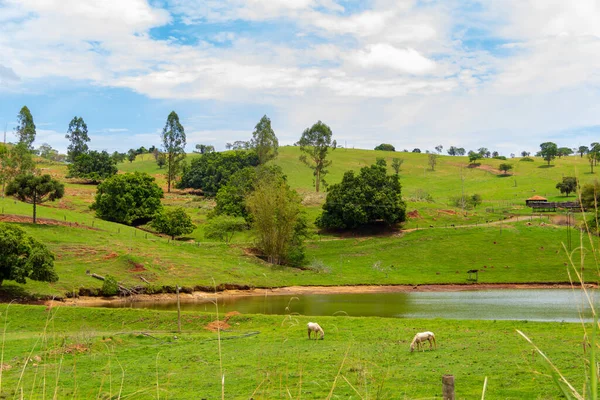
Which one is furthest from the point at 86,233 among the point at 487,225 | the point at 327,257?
the point at 487,225

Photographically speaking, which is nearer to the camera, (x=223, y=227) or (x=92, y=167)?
(x=223, y=227)

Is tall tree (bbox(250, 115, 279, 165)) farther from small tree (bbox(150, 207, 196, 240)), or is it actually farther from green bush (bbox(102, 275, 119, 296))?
green bush (bbox(102, 275, 119, 296))

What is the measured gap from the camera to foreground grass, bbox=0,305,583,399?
1329cm

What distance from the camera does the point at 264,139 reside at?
371 feet

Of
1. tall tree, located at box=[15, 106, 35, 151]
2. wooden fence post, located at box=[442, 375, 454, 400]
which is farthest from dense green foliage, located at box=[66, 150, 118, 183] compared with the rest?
wooden fence post, located at box=[442, 375, 454, 400]

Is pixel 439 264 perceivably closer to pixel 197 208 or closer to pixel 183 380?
pixel 197 208

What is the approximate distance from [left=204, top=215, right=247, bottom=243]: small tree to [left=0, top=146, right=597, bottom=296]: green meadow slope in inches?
74.7

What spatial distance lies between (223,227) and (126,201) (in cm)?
1765

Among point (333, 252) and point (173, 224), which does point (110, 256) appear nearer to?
point (173, 224)

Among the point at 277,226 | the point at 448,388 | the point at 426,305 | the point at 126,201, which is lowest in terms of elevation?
the point at 426,305

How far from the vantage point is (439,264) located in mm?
68812

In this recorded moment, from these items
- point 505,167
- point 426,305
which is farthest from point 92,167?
point 505,167

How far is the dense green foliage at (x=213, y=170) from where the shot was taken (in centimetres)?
11781

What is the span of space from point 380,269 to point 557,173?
Result: 99.7 metres
